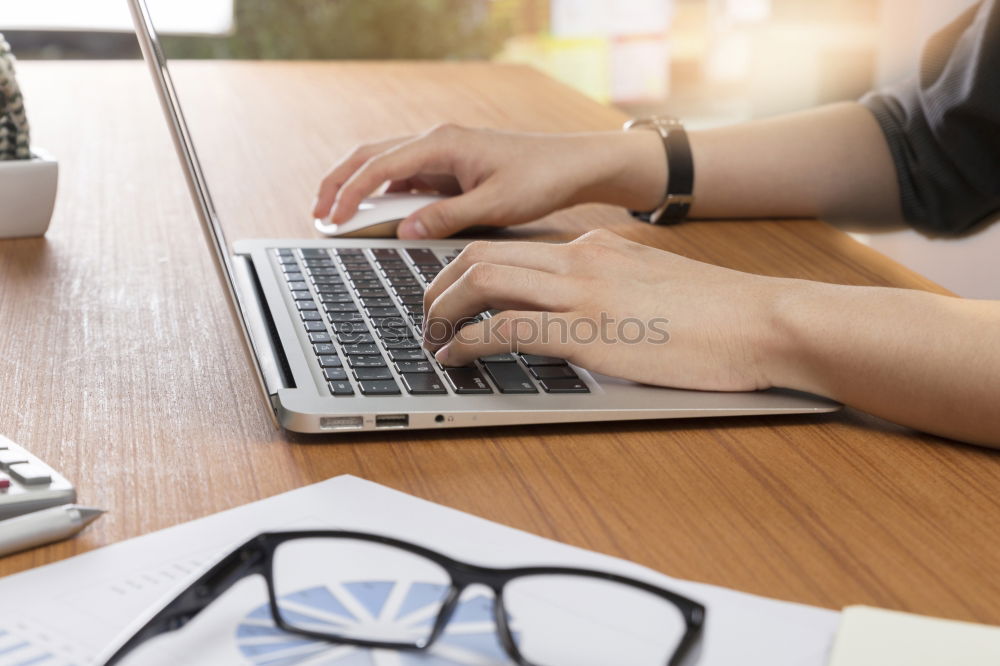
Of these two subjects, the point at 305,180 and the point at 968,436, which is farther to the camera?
the point at 305,180

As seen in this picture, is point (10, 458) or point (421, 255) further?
point (421, 255)

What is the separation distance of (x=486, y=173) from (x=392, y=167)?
85 millimetres

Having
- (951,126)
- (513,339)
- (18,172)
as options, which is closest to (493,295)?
(513,339)

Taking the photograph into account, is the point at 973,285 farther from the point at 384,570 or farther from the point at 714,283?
the point at 384,570

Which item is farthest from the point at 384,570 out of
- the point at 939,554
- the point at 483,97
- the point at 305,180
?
the point at 483,97

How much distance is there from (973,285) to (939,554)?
3.26 ft

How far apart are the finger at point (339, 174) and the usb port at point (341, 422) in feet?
1.38

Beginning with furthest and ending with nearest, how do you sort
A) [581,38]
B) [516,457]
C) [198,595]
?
[581,38]
[516,457]
[198,595]

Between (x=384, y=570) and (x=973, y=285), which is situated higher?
(x=384, y=570)

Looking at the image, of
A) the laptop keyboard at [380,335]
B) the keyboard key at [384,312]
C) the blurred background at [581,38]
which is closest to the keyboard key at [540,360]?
the laptop keyboard at [380,335]

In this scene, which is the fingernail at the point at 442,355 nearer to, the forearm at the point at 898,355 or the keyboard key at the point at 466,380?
the keyboard key at the point at 466,380

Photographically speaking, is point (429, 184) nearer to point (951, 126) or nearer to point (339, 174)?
point (339, 174)

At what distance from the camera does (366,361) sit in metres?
0.60

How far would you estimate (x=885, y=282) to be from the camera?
83 cm
